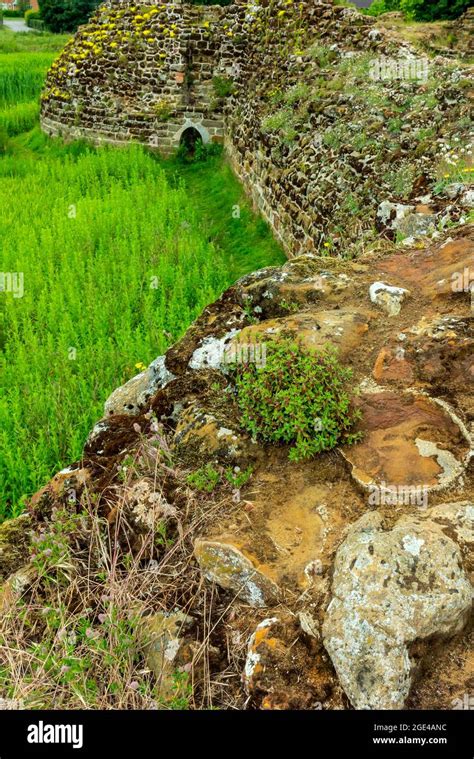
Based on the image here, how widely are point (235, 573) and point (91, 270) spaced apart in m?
6.90

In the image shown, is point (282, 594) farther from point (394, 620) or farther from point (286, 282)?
point (286, 282)

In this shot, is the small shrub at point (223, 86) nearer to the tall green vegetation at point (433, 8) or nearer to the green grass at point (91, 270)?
the green grass at point (91, 270)

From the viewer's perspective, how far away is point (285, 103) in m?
11.0

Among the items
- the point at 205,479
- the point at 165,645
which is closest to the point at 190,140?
the point at 205,479

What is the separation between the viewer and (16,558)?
3408 mm

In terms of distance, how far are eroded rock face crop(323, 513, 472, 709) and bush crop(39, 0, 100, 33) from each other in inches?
1714

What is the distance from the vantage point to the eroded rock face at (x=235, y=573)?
2641 millimetres

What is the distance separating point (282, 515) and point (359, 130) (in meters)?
6.91

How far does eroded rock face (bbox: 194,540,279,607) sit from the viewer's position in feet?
8.66

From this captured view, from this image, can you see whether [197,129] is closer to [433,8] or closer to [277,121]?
[277,121]

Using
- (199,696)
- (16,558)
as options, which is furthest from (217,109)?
(199,696)

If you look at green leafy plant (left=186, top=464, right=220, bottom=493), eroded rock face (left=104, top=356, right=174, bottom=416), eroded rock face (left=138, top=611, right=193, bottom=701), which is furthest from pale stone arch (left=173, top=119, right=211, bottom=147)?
eroded rock face (left=138, top=611, right=193, bottom=701)

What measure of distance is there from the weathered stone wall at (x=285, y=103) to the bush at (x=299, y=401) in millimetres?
3242

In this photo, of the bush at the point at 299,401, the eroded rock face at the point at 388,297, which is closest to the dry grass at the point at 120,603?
the bush at the point at 299,401
